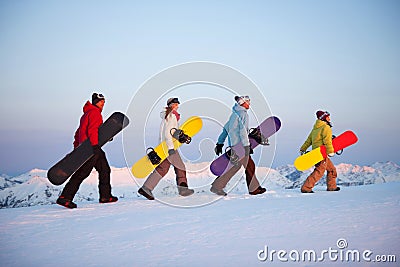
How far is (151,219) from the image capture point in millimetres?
6930

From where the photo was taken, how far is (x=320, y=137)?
30.7ft

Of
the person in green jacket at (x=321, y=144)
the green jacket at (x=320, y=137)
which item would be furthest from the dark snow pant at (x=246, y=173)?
the green jacket at (x=320, y=137)

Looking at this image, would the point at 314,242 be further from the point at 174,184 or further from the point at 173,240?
the point at 174,184

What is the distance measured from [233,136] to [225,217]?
7.64 ft

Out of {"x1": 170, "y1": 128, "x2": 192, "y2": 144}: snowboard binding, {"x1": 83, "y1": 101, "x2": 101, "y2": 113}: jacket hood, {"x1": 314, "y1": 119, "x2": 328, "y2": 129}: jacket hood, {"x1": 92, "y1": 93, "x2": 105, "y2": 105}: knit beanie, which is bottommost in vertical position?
{"x1": 170, "y1": 128, "x2": 192, "y2": 144}: snowboard binding

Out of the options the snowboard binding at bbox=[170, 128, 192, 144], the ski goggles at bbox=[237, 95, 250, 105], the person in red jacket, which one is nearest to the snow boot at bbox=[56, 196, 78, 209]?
the person in red jacket

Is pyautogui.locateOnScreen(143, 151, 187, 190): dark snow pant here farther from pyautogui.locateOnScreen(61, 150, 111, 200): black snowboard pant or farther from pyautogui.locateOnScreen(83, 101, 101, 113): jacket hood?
pyautogui.locateOnScreen(83, 101, 101, 113): jacket hood

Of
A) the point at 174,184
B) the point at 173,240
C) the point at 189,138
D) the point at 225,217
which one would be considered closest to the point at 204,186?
the point at 174,184

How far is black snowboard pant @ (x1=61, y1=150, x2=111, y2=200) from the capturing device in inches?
321

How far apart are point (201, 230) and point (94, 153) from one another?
3159 millimetres

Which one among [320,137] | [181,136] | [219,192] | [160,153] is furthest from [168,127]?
[320,137]

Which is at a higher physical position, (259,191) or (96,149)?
(96,149)

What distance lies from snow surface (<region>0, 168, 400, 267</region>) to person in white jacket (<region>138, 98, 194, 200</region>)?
420 mm

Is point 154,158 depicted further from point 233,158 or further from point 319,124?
point 319,124
